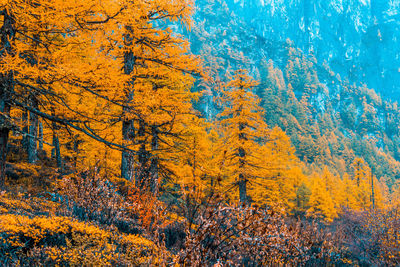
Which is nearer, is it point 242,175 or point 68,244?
point 68,244

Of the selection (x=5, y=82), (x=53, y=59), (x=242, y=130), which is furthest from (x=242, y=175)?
(x=5, y=82)

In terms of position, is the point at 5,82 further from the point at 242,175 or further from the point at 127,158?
the point at 242,175

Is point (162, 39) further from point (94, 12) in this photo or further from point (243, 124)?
point (243, 124)

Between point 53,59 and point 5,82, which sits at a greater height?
point 53,59

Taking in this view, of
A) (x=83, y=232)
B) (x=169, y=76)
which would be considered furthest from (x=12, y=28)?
(x=169, y=76)

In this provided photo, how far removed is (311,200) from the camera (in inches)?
1093

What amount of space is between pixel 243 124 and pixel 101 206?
1175 centimetres

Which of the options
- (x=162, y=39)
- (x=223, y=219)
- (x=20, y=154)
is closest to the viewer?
(x=223, y=219)

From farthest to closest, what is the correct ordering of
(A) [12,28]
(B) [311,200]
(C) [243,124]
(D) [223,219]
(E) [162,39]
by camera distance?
(B) [311,200]
(C) [243,124]
(E) [162,39]
(A) [12,28]
(D) [223,219]

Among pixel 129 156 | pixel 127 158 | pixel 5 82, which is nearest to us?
pixel 5 82

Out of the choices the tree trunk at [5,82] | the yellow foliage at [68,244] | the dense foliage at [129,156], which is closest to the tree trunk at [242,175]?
the dense foliage at [129,156]

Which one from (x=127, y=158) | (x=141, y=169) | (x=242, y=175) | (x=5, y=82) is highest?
(x=5, y=82)

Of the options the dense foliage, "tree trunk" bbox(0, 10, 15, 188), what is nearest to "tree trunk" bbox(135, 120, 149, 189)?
the dense foliage

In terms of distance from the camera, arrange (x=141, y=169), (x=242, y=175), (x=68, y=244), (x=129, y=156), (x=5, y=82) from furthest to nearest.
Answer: (x=242, y=175), (x=129, y=156), (x=141, y=169), (x=5, y=82), (x=68, y=244)
